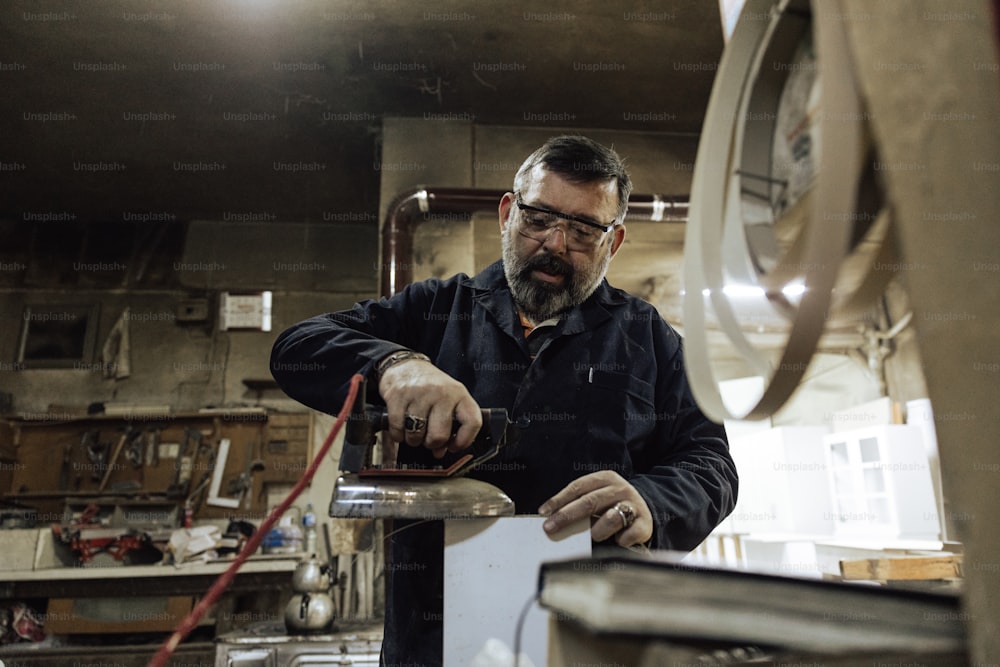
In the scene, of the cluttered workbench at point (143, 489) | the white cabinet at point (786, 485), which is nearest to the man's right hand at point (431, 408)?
the cluttered workbench at point (143, 489)

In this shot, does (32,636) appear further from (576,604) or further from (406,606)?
(576,604)

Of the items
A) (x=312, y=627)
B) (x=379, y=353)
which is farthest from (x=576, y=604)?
(x=312, y=627)

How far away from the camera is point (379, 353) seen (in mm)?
1426

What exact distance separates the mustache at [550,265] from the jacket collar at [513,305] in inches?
4.3

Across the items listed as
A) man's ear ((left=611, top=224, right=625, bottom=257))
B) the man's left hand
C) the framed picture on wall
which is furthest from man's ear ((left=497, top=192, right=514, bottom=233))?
the framed picture on wall

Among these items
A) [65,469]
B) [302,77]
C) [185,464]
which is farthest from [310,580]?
[65,469]

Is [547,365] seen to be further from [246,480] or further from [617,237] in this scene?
[246,480]

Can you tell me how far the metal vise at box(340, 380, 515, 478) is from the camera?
1.25 meters

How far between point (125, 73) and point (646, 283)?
3.81 meters

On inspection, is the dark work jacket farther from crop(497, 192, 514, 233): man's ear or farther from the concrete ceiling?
the concrete ceiling

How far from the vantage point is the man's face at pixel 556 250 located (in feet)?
6.08

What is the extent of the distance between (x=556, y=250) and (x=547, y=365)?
0.31m

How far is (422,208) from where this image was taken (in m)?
4.22

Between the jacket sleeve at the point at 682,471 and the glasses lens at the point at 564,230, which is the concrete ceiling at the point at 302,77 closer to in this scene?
the glasses lens at the point at 564,230
